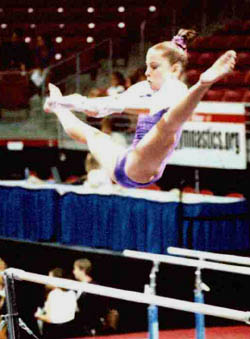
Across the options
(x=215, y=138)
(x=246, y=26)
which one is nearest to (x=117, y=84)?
(x=215, y=138)

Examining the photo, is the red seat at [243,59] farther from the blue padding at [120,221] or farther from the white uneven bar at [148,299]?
the white uneven bar at [148,299]

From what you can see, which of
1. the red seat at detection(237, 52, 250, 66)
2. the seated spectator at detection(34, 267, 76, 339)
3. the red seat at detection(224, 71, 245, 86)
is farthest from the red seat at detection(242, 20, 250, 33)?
the seated spectator at detection(34, 267, 76, 339)

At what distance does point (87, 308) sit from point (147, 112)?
365 centimetres

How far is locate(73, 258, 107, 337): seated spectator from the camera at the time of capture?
7.67 metres

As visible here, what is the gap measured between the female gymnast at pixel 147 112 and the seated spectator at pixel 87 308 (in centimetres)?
339

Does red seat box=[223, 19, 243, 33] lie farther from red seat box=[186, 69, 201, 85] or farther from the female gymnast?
the female gymnast

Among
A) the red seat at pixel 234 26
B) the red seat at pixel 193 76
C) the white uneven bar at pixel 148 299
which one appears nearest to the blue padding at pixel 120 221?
the red seat at pixel 193 76

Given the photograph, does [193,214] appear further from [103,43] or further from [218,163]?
[103,43]

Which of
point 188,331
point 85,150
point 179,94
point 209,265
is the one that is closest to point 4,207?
point 85,150

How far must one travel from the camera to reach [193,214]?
854cm

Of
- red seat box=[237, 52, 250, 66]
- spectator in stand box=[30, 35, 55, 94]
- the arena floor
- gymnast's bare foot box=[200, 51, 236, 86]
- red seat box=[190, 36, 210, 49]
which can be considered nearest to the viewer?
gymnast's bare foot box=[200, 51, 236, 86]

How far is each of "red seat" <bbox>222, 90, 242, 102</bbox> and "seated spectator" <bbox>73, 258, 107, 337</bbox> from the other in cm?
371

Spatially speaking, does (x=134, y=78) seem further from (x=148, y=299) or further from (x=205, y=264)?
(x=148, y=299)

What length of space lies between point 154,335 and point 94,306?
2181 millimetres
